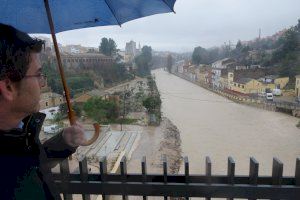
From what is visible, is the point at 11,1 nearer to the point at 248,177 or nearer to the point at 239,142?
the point at 248,177

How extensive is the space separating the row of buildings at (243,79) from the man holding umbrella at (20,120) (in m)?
14.6

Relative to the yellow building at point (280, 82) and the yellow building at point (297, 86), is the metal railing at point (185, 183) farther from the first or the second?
the yellow building at point (280, 82)

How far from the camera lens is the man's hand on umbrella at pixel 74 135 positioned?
59 cm

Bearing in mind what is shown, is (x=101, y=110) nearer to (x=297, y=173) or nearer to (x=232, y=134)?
(x=232, y=134)

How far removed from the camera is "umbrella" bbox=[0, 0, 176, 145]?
0.70 meters

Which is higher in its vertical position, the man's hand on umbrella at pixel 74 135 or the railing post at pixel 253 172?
the man's hand on umbrella at pixel 74 135

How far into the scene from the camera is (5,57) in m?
0.43

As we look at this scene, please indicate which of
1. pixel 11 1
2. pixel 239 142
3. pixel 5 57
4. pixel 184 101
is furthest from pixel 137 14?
pixel 184 101

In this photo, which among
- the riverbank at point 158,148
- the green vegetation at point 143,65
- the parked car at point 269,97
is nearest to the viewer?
the riverbank at point 158,148

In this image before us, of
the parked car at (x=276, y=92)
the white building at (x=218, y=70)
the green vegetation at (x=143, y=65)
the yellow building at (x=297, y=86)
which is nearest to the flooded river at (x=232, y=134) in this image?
the parked car at (x=276, y=92)

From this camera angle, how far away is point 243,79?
15984 millimetres

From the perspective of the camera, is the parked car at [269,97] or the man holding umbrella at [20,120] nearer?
the man holding umbrella at [20,120]

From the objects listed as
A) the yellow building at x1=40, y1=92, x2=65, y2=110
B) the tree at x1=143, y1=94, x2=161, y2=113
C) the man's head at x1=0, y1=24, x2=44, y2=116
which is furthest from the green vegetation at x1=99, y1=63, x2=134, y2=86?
the man's head at x1=0, y1=24, x2=44, y2=116

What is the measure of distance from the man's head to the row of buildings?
48.0ft
